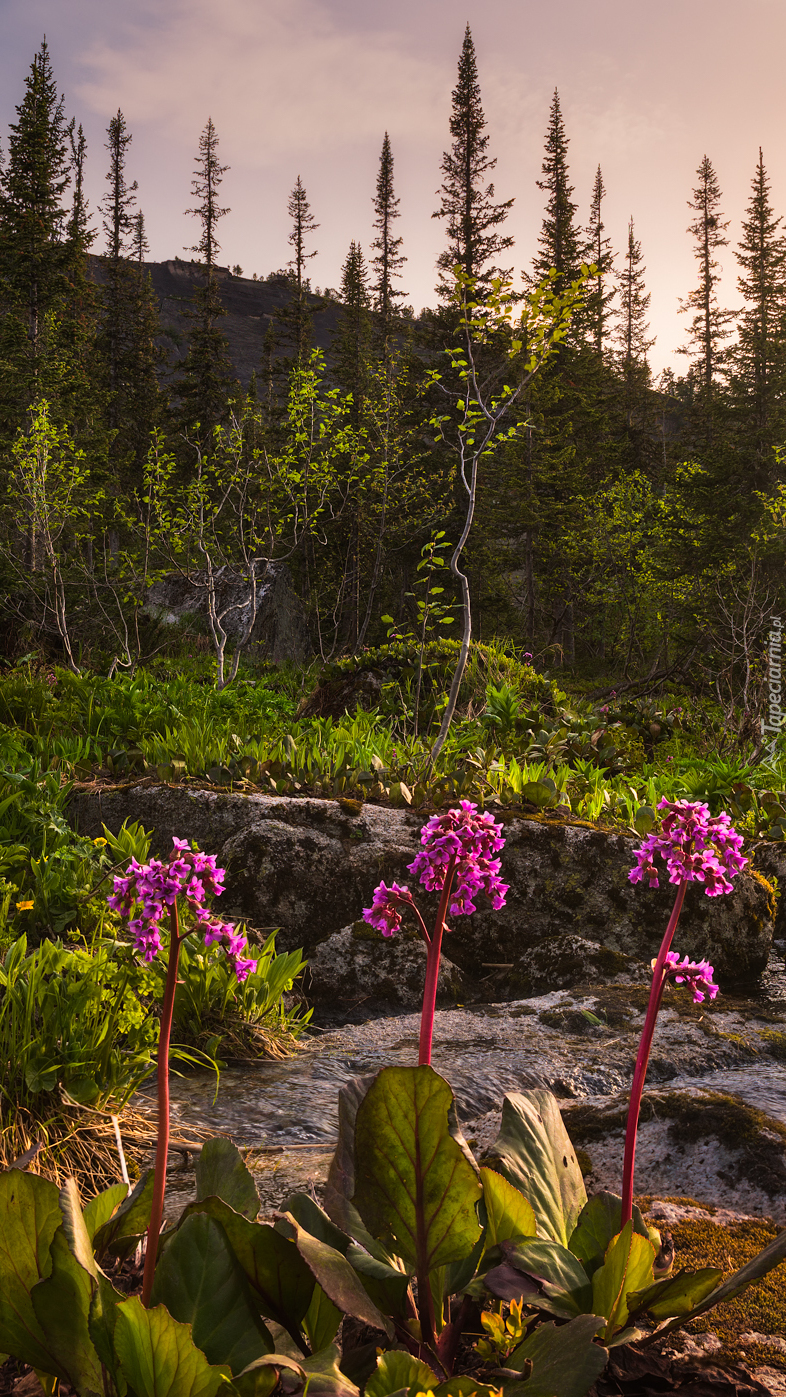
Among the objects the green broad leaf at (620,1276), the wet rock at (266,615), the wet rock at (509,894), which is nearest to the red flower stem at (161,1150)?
the green broad leaf at (620,1276)

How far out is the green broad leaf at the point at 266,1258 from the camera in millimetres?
1058

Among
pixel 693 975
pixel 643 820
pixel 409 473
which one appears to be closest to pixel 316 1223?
pixel 693 975

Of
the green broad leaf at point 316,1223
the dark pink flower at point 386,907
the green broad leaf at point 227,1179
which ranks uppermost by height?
the dark pink flower at point 386,907

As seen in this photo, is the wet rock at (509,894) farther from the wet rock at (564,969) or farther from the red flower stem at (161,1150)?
the red flower stem at (161,1150)

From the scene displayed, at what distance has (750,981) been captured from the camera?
4375 millimetres

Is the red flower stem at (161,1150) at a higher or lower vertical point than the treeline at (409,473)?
lower

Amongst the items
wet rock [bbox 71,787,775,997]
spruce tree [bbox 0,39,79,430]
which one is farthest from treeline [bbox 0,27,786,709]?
wet rock [bbox 71,787,775,997]

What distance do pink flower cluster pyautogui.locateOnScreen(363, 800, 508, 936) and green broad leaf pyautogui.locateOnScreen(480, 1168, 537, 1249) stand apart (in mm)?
408

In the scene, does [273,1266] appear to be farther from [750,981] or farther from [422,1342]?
[750,981]

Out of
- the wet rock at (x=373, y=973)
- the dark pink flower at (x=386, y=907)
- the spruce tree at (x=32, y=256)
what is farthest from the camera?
the spruce tree at (x=32, y=256)

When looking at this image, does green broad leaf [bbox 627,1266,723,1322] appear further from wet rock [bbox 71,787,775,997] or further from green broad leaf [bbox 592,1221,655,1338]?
wet rock [bbox 71,787,775,997]

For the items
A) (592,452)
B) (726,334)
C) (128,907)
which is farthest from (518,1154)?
(726,334)

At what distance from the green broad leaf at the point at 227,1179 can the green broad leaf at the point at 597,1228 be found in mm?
516

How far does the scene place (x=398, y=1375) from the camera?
942 mm
